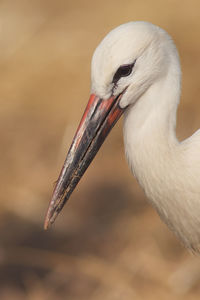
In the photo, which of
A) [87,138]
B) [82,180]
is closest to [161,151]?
[87,138]

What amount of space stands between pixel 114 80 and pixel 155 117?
0.16 meters

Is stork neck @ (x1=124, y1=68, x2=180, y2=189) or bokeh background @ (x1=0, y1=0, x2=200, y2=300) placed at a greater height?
stork neck @ (x1=124, y1=68, x2=180, y2=189)

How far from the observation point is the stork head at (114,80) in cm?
179

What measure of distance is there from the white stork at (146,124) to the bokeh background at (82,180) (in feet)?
4.64

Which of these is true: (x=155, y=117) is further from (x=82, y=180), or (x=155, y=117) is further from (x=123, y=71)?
(x=82, y=180)

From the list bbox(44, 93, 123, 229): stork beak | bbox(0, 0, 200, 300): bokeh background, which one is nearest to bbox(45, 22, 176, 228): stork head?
bbox(44, 93, 123, 229): stork beak

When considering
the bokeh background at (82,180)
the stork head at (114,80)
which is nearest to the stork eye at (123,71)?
the stork head at (114,80)

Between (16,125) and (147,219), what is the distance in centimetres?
119

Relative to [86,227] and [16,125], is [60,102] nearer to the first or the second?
[16,125]

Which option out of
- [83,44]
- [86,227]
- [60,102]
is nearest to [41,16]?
[83,44]

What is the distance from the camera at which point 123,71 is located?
5.98 feet

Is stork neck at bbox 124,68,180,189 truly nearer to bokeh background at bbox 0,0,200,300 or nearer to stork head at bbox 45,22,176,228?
stork head at bbox 45,22,176,228

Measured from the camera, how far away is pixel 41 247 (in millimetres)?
3660

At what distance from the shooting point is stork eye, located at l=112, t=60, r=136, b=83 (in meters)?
1.81
